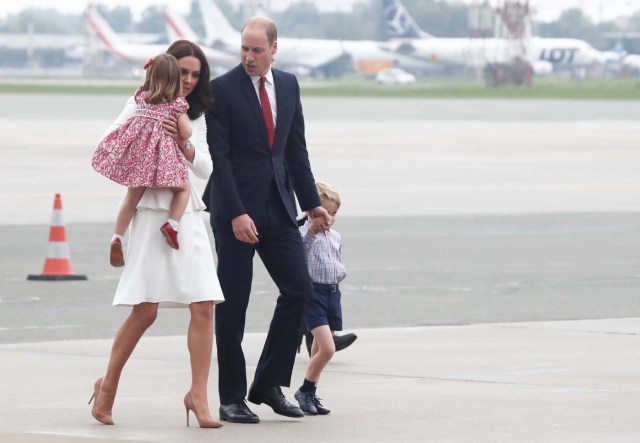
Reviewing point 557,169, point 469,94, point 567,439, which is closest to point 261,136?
point 567,439

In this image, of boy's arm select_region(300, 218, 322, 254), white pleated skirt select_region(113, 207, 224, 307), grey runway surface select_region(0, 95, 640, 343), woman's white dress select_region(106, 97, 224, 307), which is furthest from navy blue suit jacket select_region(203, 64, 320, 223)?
grey runway surface select_region(0, 95, 640, 343)

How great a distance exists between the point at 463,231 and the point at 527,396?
11.1 m

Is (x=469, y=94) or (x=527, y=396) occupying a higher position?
(x=527, y=396)

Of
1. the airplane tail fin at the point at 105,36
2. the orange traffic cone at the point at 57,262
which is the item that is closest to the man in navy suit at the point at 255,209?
the orange traffic cone at the point at 57,262

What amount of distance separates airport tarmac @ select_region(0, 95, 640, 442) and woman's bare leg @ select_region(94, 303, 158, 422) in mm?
159

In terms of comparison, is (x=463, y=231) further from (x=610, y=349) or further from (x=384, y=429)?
(x=384, y=429)

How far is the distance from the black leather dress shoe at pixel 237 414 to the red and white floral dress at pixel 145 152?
1.11 meters

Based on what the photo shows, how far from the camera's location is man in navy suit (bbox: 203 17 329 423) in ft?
25.1

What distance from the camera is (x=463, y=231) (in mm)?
19484

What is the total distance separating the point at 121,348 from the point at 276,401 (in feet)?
2.55

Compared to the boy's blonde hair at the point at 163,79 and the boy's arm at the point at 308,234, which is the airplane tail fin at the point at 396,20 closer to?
the boy's arm at the point at 308,234

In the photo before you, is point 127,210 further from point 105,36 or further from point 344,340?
point 105,36

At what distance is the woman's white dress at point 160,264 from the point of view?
743 centimetres

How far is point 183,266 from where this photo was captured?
7.44 meters
